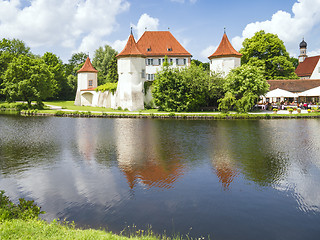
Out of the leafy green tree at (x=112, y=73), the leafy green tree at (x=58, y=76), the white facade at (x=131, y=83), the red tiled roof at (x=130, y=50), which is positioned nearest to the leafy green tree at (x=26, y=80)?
the white facade at (x=131, y=83)

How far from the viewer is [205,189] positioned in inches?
336

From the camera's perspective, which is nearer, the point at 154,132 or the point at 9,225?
the point at 9,225

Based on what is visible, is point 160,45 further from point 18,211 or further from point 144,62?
point 18,211

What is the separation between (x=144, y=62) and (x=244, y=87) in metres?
15.1

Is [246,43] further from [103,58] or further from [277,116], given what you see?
Answer: [103,58]

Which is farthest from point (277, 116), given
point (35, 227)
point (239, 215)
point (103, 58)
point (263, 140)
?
point (103, 58)

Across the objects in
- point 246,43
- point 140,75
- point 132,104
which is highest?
point 246,43

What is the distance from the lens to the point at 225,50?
4009 cm

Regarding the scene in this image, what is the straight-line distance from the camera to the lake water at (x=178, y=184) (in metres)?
6.44

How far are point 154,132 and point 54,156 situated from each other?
344 inches

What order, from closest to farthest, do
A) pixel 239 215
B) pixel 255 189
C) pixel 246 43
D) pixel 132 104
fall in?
pixel 239 215
pixel 255 189
pixel 132 104
pixel 246 43

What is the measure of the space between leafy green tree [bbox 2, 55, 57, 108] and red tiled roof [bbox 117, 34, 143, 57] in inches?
541

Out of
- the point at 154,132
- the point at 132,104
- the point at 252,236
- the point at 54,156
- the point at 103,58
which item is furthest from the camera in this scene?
the point at 103,58

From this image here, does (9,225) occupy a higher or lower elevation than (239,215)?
higher
